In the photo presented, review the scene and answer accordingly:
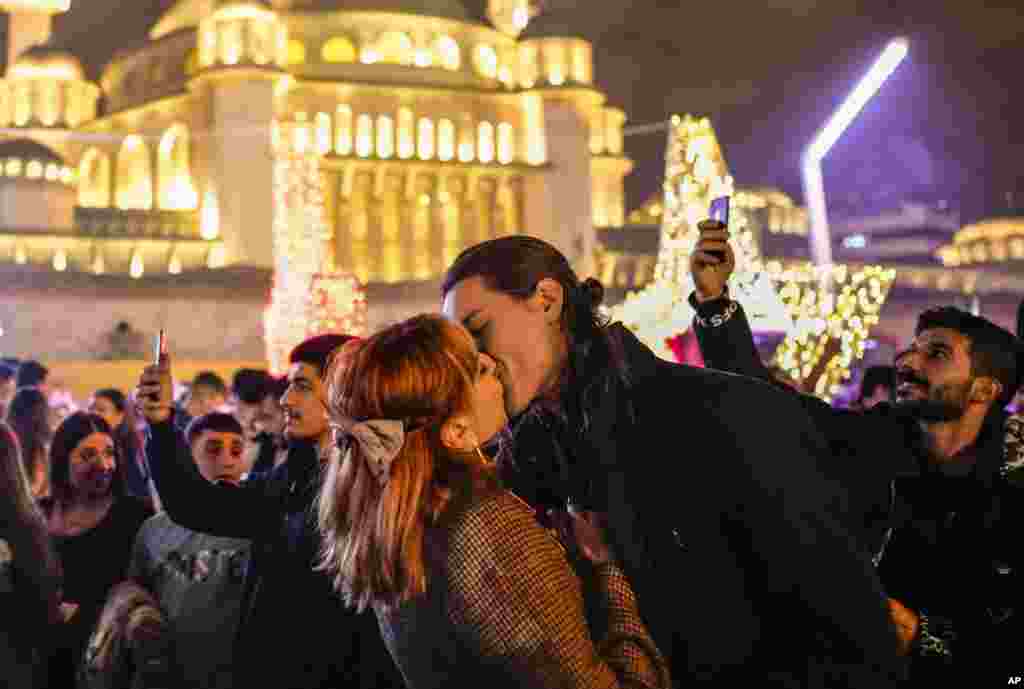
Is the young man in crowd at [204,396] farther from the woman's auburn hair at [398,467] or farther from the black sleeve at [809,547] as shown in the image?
the black sleeve at [809,547]

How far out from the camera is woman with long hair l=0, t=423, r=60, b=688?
5125 millimetres

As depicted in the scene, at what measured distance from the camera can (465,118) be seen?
52.3 m

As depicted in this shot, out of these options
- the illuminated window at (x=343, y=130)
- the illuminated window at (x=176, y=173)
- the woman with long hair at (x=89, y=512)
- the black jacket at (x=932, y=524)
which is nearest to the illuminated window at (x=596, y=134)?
the illuminated window at (x=343, y=130)

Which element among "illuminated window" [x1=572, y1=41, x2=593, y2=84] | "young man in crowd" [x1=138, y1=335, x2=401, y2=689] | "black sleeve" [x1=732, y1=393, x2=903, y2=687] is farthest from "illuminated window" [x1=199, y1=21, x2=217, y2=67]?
"black sleeve" [x1=732, y1=393, x2=903, y2=687]

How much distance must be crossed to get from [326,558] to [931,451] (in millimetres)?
1577

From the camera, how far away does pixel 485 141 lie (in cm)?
5216

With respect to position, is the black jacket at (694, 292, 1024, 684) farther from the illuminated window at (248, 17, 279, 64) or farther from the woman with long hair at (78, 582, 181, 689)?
the illuminated window at (248, 17, 279, 64)

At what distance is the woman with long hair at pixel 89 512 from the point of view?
18.4 ft

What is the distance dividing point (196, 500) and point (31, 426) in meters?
4.19

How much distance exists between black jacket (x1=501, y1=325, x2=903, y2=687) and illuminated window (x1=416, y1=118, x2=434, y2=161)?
161 feet

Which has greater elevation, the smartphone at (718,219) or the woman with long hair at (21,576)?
the smartphone at (718,219)

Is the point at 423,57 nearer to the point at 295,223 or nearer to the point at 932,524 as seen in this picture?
the point at 295,223

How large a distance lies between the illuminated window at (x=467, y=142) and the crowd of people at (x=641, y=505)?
48.1m

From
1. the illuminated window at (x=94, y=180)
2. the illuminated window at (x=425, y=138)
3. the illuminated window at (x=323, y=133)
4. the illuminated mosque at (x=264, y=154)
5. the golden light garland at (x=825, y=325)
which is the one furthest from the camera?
the illuminated window at (x=94, y=180)
